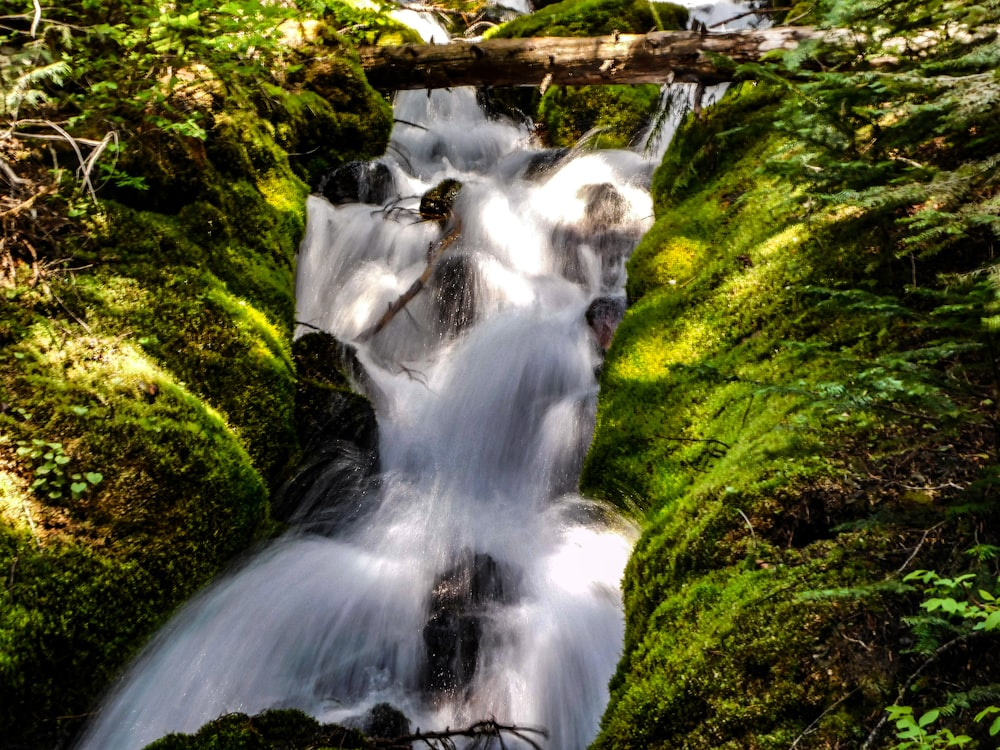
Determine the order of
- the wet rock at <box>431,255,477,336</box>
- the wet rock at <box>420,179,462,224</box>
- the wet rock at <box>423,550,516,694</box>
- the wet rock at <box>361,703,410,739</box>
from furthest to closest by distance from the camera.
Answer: the wet rock at <box>420,179,462,224</box>
the wet rock at <box>431,255,477,336</box>
the wet rock at <box>423,550,516,694</box>
the wet rock at <box>361,703,410,739</box>

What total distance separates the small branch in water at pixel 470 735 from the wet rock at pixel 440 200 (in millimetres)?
6361

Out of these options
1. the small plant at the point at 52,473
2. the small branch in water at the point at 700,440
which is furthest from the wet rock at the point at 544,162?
the small plant at the point at 52,473

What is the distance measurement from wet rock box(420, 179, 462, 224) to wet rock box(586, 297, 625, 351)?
2.77 m

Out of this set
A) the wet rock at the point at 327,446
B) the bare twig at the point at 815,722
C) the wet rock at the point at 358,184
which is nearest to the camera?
the bare twig at the point at 815,722

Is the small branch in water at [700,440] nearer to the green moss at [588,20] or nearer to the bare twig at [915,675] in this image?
the bare twig at [915,675]

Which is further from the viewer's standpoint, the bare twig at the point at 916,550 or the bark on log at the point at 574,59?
the bark on log at the point at 574,59

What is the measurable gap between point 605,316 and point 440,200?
338 cm

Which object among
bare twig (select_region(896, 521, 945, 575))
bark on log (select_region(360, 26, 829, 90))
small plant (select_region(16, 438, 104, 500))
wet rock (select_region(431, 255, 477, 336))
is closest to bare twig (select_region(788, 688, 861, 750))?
bare twig (select_region(896, 521, 945, 575))

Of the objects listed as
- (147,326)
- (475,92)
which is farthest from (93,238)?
(475,92)

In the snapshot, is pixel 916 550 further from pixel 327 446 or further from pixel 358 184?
pixel 358 184

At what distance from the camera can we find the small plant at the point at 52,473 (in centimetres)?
318

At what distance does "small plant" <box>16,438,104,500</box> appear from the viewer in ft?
10.4

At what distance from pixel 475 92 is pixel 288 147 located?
6.02 m

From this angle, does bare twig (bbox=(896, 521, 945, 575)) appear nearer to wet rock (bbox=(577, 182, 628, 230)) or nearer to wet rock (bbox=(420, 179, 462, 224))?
wet rock (bbox=(577, 182, 628, 230))
